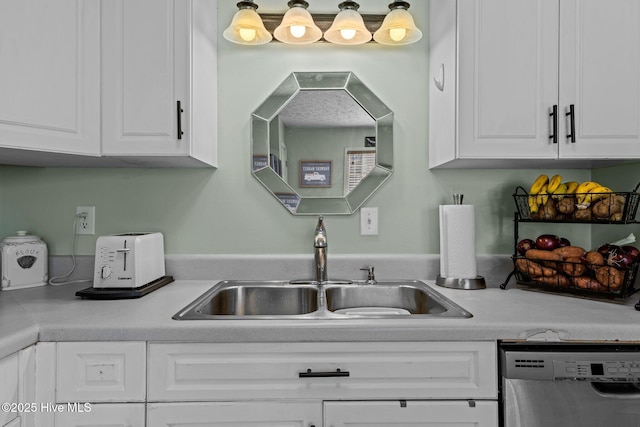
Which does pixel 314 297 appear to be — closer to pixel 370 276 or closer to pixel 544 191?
pixel 370 276

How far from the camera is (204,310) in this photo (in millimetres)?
1410

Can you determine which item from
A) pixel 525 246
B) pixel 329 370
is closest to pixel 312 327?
pixel 329 370

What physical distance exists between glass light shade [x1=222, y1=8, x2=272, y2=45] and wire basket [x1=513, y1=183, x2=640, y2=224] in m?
1.34

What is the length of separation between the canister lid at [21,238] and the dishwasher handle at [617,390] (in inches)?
83.8

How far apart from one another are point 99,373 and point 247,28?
1401 mm

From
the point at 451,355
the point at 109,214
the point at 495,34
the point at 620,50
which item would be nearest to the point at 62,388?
the point at 109,214

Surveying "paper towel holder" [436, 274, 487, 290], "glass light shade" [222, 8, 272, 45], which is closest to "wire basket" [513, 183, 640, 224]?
"paper towel holder" [436, 274, 487, 290]

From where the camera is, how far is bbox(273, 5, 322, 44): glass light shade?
160cm

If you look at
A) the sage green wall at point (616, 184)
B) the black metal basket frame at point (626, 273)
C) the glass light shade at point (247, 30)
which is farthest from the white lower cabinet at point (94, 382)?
the sage green wall at point (616, 184)

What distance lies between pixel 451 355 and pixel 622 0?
142cm

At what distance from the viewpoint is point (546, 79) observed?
1.41 m

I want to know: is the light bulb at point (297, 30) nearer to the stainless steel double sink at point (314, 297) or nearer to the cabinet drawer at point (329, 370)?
the stainless steel double sink at point (314, 297)

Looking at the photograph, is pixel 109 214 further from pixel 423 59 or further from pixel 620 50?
pixel 620 50

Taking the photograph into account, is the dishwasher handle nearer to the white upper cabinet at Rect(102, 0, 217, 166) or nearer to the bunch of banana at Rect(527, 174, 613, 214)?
the bunch of banana at Rect(527, 174, 613, 214)
